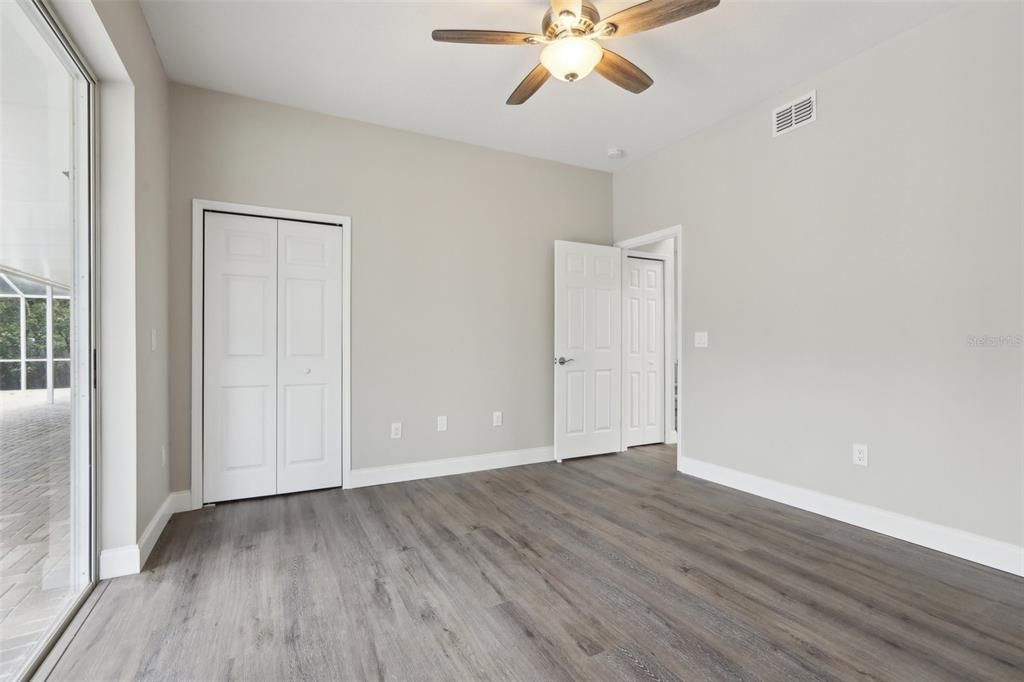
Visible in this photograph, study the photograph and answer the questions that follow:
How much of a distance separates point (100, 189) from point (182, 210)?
0.98m

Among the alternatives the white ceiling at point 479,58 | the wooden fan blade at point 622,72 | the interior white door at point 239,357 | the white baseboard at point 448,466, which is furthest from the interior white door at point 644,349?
the interior white door at point 239,357

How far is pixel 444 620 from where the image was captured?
193cm

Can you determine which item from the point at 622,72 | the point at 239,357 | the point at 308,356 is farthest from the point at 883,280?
the point at 239,357

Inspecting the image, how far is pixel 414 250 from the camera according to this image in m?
3.90

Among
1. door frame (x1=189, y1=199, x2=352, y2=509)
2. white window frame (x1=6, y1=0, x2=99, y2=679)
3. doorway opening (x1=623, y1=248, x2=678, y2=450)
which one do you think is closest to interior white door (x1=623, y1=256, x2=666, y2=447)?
doorway opening (x1=623, y1=248, x2=678, y2=450)

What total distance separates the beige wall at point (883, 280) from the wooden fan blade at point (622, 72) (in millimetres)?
1351

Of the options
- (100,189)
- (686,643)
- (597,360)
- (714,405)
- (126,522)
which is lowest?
(686,643)

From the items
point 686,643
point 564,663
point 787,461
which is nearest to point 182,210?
point 564,663

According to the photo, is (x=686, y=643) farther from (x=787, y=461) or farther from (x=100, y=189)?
(x=100, y=189)

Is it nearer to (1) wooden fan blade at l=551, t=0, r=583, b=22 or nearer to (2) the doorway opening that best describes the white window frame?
(1) wooden fan blade at l=551, t=0, r=583, b=22

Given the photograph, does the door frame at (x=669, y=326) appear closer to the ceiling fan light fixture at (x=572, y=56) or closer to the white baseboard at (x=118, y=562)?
the ceiling fan light fixture at (x=572, y=56)

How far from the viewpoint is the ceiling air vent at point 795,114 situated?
3.13 meters

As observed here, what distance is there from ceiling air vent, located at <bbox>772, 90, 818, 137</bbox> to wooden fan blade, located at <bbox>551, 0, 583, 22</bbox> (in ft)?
6.11

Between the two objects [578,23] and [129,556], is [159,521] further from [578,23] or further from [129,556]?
[578,23]
